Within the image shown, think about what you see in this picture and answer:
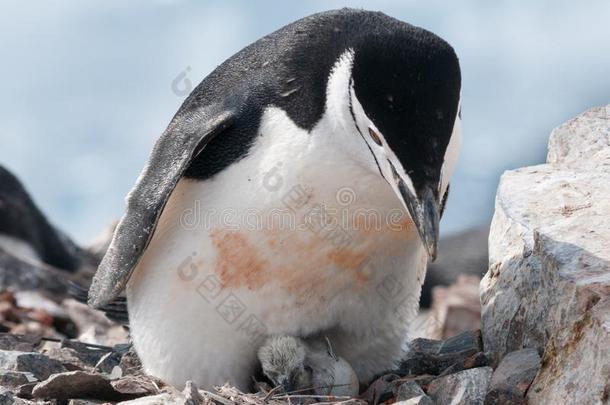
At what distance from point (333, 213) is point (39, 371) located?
1536 mm

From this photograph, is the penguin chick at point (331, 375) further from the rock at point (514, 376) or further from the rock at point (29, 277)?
the rock at point (29, 277)

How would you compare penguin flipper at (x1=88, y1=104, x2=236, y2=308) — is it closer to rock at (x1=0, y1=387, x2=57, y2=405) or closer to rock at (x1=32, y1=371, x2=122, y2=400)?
rock at (x1=32, y1=371, x2=122, y2=400)

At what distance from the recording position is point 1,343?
233 inches

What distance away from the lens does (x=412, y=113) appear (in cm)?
414

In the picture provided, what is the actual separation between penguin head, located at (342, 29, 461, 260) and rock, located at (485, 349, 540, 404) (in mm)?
625

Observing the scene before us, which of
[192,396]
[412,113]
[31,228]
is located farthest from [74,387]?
[31,228]

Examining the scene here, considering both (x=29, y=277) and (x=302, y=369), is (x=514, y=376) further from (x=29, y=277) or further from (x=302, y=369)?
(x=29, y=277)

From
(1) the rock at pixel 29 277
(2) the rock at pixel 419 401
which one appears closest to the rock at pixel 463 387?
(2) the rock at pixel 419 401

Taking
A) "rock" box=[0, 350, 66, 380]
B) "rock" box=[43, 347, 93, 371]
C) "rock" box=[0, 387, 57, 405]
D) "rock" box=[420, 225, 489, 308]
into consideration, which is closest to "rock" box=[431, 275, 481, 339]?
"rock" box=[420, 225, 489, 308]

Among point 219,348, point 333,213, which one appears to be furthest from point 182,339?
point 333,213

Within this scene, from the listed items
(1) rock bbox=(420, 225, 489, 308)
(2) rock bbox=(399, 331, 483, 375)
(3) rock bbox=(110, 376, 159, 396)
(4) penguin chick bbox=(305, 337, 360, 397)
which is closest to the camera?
(3) rock bbox=(110, 376, 159, 396)

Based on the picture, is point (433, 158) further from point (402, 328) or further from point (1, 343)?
point (1, 343)

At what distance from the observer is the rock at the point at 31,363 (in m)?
4.92

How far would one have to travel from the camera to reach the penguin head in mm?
4090
